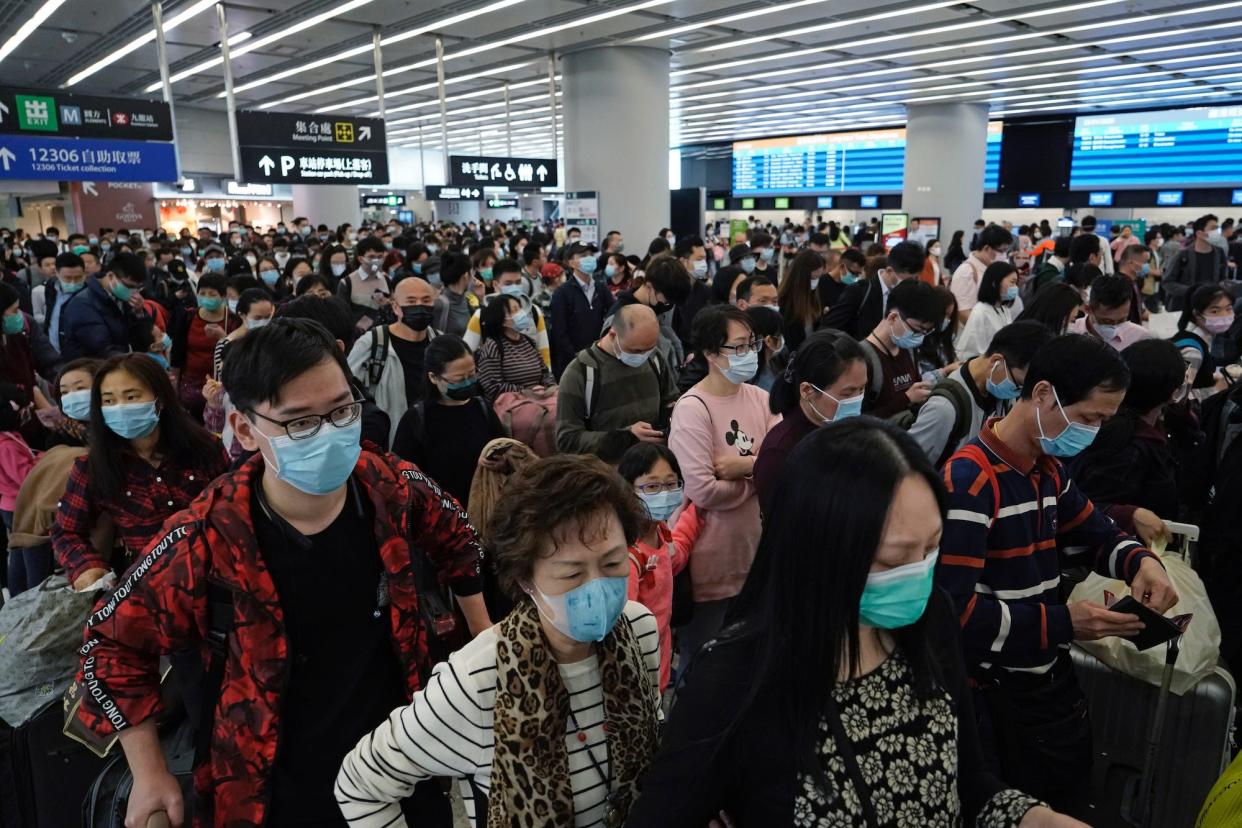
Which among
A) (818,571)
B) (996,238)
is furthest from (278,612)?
(996,238)

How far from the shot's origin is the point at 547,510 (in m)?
1.51

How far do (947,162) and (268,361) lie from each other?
67.4 feet

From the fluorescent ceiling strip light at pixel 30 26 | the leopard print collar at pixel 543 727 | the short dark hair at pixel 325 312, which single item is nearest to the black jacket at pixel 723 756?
the leopard print collar at pixel 543 727

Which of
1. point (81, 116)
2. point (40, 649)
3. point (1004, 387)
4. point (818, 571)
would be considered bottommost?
point (40, 649)

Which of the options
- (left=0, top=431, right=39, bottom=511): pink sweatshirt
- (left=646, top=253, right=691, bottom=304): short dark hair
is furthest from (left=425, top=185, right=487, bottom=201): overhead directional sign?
(left=0, top=431, right=39, bottom=511): pink sweatshirt

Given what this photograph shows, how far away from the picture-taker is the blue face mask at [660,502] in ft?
9.40

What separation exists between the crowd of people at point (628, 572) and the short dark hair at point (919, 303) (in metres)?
0.01

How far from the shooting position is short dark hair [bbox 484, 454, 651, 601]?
1.52 metres

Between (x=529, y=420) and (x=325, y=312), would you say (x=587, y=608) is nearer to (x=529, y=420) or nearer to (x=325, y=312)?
(x=529, y=420)

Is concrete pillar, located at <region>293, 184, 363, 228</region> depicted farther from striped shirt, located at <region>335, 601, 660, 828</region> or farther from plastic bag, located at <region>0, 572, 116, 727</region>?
striped shirt, located at <region>335, 601, 660, 828</region>

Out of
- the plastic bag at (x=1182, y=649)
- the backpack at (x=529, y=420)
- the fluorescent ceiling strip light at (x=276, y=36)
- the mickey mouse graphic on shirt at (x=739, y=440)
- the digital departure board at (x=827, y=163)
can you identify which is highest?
the fluorescent ceiling strip light at (x=276, y=36)

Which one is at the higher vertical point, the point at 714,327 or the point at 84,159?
the point at 84,159

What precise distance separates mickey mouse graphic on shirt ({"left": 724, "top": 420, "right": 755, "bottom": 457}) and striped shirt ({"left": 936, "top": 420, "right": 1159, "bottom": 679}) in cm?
107

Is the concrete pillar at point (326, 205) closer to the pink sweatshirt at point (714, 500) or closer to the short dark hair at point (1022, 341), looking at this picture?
the pink sweatshirt at point (714, 500)
